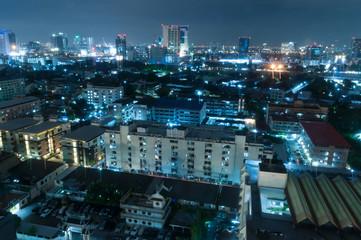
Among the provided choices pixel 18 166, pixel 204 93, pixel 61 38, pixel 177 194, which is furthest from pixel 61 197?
pixel 61 38

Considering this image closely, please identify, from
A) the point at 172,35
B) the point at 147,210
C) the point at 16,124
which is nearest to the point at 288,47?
the point at 172,35

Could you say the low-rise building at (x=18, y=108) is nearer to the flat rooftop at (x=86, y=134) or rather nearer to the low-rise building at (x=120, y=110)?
the low-rise building at (x=120, y=110)

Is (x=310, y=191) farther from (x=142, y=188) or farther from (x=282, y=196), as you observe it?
(x=142, y=188)

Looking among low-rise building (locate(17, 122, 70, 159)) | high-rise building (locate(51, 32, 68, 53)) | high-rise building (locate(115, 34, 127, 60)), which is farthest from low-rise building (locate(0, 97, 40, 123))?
high-rise building (locate(51, 32, 68, 53))

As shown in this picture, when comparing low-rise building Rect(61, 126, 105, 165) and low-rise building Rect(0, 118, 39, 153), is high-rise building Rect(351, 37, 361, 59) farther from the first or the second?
low-rise building Rect(0, 118, 39, 153)

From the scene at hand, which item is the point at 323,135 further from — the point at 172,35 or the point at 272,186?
the point at 172,35

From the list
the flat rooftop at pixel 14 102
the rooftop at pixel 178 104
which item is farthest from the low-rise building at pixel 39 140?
the rooftop at pixel 178 104
